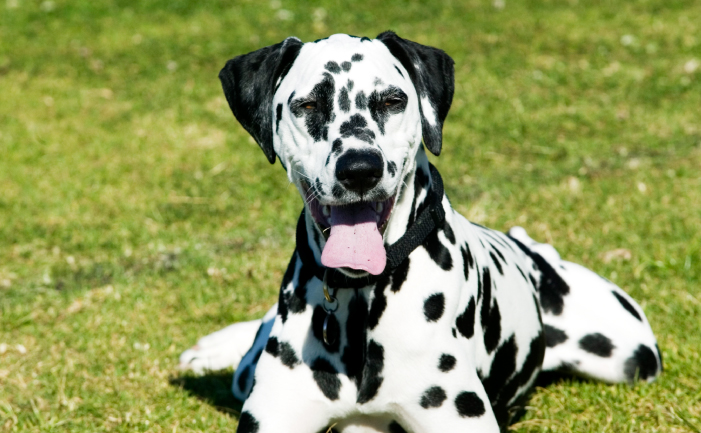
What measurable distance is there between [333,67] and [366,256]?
81cm

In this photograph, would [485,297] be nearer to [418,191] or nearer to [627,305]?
[418,191]

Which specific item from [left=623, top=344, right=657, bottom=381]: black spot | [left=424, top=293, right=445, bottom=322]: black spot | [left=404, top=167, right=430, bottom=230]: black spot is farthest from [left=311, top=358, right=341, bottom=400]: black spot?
[left=623, top=344, right=657, bottom=381]: black spot

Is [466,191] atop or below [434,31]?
below

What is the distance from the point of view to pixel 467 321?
12.6ft

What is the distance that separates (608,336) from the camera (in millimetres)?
4723

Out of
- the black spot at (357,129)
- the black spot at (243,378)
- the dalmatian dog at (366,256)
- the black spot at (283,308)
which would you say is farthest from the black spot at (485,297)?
the black spot at (243,378)

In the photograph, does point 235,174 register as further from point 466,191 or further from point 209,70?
point 209,70

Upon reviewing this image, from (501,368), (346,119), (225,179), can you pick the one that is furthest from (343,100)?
(225,179)

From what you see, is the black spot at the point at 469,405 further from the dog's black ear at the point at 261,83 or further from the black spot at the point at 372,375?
the dog's black ear at the point at 261,83

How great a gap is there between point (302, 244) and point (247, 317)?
2.26m

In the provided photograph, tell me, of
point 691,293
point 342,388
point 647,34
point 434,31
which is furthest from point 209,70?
point 342,388

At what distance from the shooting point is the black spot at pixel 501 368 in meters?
4.09

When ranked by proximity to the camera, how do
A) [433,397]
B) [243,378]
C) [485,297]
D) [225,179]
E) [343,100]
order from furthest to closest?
[225,179]
[243,378]
[485,297]
[433,397]
[343,100]

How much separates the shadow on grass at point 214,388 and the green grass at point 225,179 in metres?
0.02
